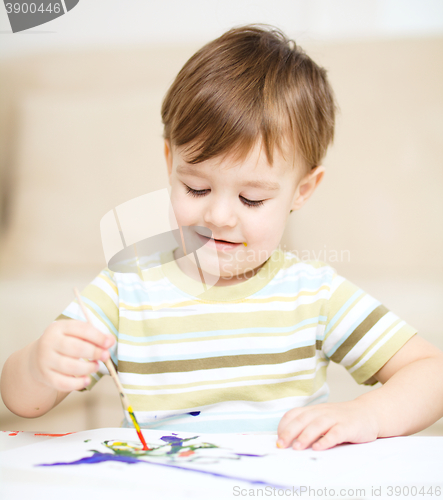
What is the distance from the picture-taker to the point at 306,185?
0.73 m

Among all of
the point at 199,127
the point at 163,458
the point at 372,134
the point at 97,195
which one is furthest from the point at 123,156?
the point at 163,458

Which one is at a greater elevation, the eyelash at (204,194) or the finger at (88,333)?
the eyelash at (204,194)

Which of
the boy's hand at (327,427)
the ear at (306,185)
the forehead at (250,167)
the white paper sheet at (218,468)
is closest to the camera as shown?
the white paper sheet at (218,468)

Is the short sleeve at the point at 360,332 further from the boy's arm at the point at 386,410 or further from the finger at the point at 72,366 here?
the finger at the point at 72,366

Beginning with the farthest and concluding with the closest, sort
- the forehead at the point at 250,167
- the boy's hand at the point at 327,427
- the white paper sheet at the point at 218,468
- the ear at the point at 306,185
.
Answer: the ear at the point at 306,185 → the forehead at the point at 250,167 → the boy's hand at the point at 327,427 → the white paper sheet at the point at 218,468

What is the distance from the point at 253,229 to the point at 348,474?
32 centimetres

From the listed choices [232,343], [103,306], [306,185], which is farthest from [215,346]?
[306,185]

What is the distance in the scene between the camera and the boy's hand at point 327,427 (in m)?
0.48

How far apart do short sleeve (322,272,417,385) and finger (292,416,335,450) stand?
0.18 metres

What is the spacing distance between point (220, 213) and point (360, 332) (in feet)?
0.86

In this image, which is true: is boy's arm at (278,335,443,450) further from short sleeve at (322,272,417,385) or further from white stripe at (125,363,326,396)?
white stripe at (125,363,326,396)

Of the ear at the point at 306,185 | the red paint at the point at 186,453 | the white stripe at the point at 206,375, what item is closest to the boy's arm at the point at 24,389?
the white stripe at the point at 206,375

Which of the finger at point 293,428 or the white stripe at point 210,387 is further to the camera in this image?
the white stripe at point 210,387

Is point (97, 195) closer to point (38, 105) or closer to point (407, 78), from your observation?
point (38, 105)
